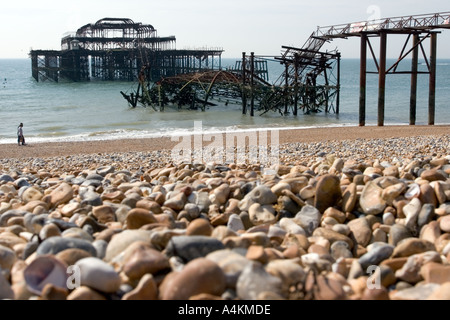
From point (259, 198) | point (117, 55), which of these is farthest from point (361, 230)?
point (117, 55)

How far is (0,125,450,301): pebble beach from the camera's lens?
119 inches

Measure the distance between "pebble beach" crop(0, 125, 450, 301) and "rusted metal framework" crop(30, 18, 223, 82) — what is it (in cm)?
5218

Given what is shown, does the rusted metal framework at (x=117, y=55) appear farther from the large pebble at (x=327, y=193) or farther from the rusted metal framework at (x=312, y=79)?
the large pebble at (x=327, y=193)

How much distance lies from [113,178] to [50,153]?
9.51 meters

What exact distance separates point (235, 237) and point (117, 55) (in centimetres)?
6017

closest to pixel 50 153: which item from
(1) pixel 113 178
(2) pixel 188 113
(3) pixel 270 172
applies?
(1) pixel 113 178

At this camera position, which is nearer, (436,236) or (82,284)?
(82,284)

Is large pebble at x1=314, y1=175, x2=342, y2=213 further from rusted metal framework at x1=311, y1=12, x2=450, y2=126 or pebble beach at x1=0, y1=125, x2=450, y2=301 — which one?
rusted metal framework at x1=311, y1=12, x2=450, y2=126

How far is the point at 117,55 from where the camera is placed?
61125 mm

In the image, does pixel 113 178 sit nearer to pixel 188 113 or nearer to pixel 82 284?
pixel 82 284

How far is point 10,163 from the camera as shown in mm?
13258

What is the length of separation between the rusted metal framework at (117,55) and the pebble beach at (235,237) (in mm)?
52180

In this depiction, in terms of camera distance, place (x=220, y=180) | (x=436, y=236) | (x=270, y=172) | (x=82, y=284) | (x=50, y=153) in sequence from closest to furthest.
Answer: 1. (x=82, y=284)
2. (x=436, y=236)
3. (x=220, y=180)
4. (x=270, y=172)
5. (x=50, y=153)
